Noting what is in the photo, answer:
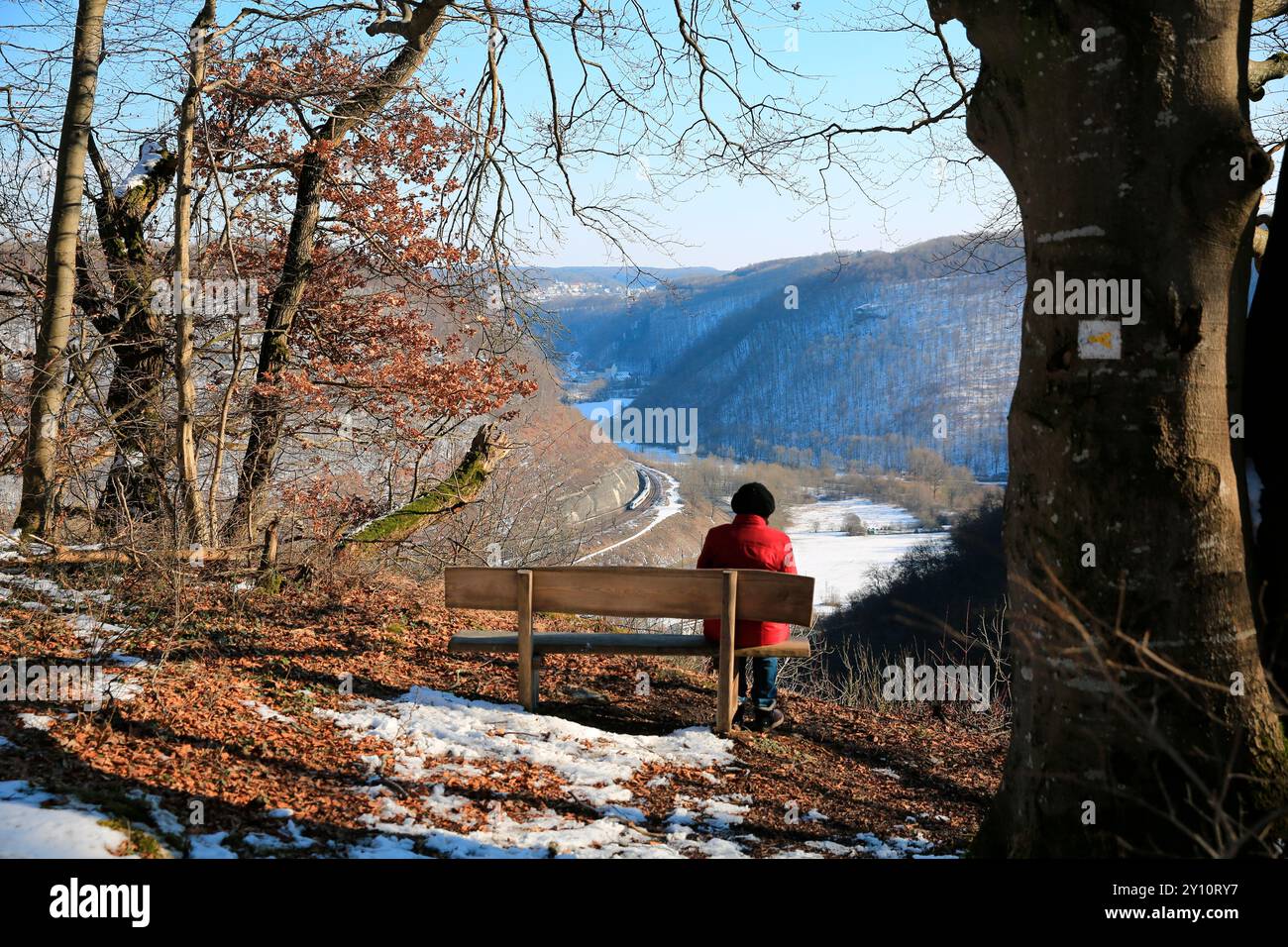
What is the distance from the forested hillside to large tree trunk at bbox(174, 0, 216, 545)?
3661 inches

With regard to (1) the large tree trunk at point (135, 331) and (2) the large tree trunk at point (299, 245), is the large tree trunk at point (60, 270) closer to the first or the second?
(1) the large tree trunk at point (135, 331)

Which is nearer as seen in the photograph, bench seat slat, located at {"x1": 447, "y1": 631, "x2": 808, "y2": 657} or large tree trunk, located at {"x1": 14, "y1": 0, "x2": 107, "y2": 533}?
bench seat slat, located at {"x1": 447, "y1": 631, "x2": 808, "y2": 657}

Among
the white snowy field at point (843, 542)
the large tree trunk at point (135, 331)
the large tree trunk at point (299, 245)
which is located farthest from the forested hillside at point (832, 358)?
the large tree trunk at point (135, 331)

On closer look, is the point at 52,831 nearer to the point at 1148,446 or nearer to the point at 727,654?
the point at 727,654

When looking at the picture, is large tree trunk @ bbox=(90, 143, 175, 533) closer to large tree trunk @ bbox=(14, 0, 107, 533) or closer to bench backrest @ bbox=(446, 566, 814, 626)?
large tree trunk @ bbox=(14, 0, 107, 533)

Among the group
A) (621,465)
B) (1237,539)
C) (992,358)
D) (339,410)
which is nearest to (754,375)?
(992,358)

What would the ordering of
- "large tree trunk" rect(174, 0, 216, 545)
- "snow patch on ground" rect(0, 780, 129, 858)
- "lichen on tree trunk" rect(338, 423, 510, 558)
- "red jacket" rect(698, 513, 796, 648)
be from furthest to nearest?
"lichen on tree trunk" rect(338, 423, 510, 558) < "large tree trunk" rect(174, 0, 216, 545) < "red jacket" rect(698, 513, 796, 648) < "snow patch on ground" rect(0, 780, 129, 858)

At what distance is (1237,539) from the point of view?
361cm

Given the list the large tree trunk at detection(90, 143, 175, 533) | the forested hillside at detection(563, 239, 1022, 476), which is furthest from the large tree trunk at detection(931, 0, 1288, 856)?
the forested hillside at detection(563, 239, 1022, 476)

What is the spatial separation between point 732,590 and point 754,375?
120996mm

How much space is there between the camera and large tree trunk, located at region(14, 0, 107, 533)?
29.0 feet

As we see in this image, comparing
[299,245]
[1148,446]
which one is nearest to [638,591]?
[1148,446]

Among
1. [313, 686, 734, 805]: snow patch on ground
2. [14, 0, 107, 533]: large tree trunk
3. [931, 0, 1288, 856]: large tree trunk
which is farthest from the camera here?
[14, 0, 107, 533]: large tree trunk
